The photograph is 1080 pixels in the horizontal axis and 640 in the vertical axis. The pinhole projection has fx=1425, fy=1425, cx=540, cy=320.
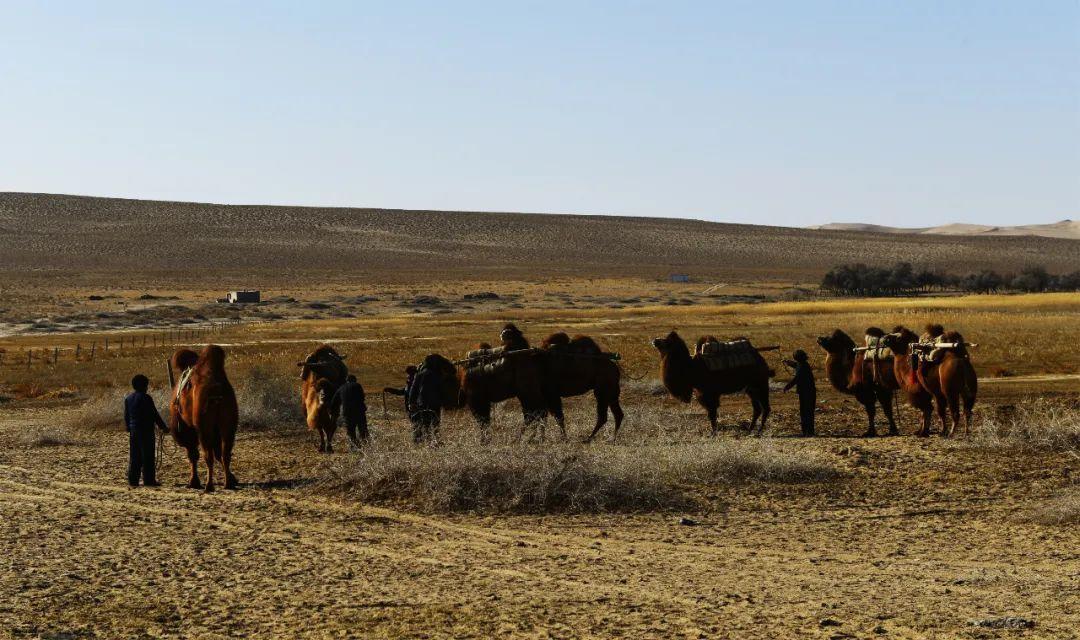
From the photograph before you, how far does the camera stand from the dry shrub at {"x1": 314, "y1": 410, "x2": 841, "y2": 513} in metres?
14.4

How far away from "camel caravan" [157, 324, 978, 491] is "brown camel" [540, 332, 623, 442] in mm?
14

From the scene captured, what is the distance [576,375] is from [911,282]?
8226 cm

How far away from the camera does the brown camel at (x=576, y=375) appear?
19844 millimetres

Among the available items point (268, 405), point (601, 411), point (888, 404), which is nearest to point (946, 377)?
point (888, 404)

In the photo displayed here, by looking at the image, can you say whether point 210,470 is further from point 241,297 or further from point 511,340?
point 241,297

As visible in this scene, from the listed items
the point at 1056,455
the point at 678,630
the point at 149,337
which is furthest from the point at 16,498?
the point at 149,337

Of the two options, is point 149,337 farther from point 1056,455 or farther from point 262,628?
point 262,628

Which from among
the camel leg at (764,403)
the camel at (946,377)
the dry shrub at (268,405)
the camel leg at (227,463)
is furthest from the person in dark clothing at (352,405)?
the camel at (946,377)

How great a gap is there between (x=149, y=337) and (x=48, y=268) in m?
66.0

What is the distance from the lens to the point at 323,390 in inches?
728

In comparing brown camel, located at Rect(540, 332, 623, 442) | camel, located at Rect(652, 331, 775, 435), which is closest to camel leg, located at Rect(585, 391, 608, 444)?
brown camel, located at Rect(540, 332, 623, 442)

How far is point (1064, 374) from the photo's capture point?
103ft

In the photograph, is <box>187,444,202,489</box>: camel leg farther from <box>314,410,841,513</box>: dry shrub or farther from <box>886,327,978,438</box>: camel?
<box>886,327,978,438</box>: camel

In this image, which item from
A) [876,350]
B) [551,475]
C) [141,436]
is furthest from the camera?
[876,350]
